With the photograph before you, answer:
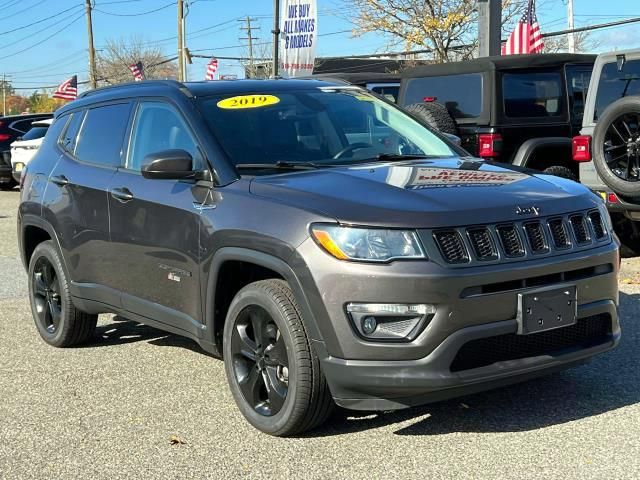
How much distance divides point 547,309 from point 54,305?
381 cm

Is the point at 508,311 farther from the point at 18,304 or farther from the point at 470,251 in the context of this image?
the point at 18,304

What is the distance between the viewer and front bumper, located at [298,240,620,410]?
363cm

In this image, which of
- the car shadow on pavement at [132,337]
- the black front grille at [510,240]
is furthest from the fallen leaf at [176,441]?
the black front grille at [510,240]

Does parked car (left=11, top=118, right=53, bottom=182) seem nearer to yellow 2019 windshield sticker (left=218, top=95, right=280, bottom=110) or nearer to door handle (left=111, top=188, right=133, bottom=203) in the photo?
door handle (left=111, top=188, right=133, bottom=203)

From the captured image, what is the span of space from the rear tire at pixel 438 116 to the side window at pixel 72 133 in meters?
4.00

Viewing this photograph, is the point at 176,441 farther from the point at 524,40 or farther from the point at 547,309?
the point at 524,40

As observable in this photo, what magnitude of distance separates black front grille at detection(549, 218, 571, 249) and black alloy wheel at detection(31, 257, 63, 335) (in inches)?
143

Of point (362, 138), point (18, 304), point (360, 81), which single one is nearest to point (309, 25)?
point (360, 81)

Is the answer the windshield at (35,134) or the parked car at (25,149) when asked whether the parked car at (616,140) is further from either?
the windshield at (35,134)

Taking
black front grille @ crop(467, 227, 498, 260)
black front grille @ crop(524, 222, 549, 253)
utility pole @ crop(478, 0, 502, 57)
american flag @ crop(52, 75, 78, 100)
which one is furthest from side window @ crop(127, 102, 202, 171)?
american flag @ crop(52, 75, 78, 100)

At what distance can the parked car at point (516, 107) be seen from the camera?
30.4 ft

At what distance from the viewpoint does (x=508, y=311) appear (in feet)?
12.3

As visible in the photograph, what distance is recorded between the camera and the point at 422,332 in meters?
3.66

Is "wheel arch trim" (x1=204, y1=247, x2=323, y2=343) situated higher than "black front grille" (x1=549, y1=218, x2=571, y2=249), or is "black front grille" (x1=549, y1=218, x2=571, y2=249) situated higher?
"black front grille" (x1=549, y1=218, x2=571, y2=249)
